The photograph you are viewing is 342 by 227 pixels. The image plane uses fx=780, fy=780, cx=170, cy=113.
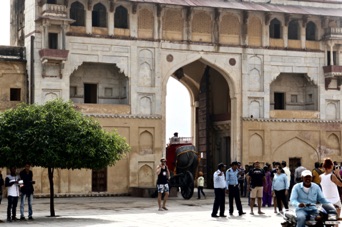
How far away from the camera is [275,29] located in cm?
3500

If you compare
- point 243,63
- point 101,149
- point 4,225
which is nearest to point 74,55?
point 243,63

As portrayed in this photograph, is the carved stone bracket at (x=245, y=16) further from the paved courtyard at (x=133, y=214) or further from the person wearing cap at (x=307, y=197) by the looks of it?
the person wearing cap at (x=307, y=197)

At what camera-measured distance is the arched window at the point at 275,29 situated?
34.8 metres

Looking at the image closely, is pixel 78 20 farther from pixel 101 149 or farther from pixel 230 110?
pixel 101 149

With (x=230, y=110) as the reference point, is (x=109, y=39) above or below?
above

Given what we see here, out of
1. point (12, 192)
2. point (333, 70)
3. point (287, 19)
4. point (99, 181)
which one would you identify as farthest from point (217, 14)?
point (12, 192)

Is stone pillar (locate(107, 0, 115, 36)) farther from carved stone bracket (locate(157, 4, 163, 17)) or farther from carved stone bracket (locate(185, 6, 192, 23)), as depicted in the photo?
carved stone bracket (locate(185, 6, 192, 23))

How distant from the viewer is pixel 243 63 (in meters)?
33.7

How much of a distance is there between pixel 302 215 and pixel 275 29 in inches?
938

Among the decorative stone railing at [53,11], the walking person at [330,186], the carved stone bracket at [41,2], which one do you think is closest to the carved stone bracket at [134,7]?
the decorative stone railing at [53,11]

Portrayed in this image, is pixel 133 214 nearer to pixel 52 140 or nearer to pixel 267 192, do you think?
pixel 52 140

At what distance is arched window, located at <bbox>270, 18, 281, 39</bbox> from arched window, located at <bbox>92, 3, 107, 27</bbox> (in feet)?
25.5

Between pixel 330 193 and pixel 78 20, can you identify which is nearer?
pixel 330 193

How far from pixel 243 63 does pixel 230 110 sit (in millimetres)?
2540
